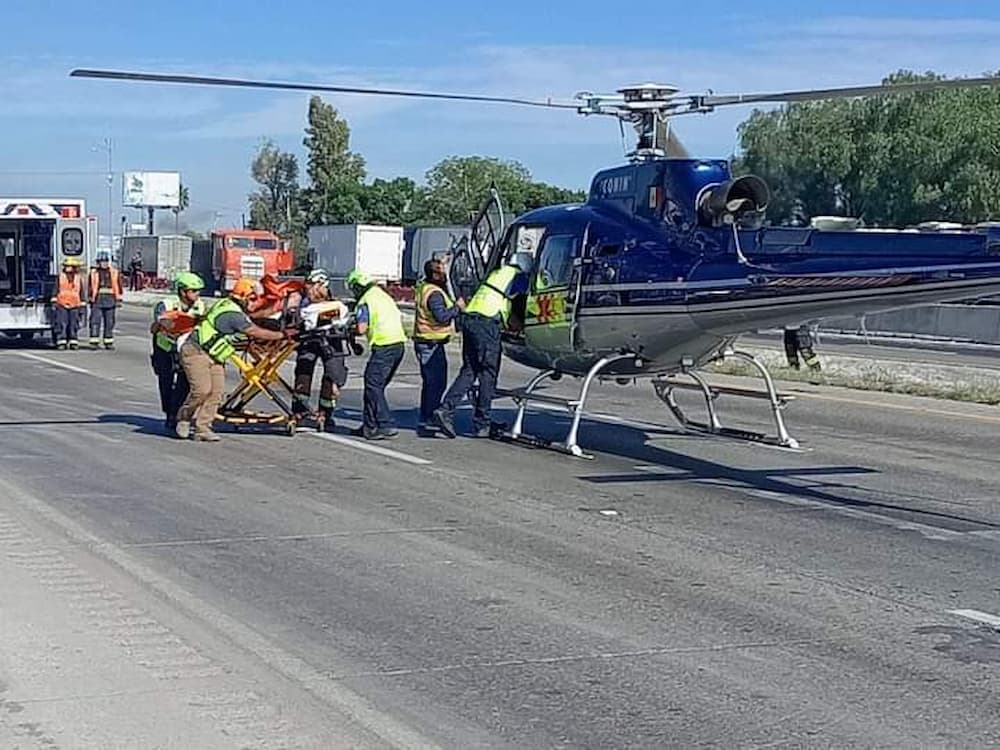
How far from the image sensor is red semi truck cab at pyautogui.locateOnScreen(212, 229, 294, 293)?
6078 cm

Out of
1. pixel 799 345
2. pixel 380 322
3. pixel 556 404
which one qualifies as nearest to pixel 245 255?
pixel 380 322

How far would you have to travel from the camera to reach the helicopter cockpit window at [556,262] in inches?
583

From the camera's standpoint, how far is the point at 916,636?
25.0 feet

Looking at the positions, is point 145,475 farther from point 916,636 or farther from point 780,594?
point 916,636

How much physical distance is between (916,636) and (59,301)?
23243mm

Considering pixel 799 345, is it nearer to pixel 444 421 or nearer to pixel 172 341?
pixel 444 421

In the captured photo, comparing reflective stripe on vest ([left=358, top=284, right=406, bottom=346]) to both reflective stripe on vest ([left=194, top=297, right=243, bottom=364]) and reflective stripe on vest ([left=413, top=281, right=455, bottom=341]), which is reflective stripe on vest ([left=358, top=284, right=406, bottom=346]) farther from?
reflective stripe on vest ([left=194, top=297, right=243, bottom=364])

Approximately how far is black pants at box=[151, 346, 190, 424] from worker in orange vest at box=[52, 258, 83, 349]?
12753 millimetres

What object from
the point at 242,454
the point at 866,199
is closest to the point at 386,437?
the point at 242,454

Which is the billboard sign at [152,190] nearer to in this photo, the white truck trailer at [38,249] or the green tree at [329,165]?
the green tree at [329,165]

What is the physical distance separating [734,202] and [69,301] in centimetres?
1799

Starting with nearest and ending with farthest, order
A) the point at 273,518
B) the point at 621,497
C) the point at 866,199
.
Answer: the point at 273,518 < the point at 621,497 < the point at 866,199

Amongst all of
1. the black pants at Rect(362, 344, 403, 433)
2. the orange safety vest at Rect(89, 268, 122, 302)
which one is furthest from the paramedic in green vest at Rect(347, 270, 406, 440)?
the orange safety vest at Rect(89, 268, 122, 302)

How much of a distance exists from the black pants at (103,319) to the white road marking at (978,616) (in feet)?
75.3
